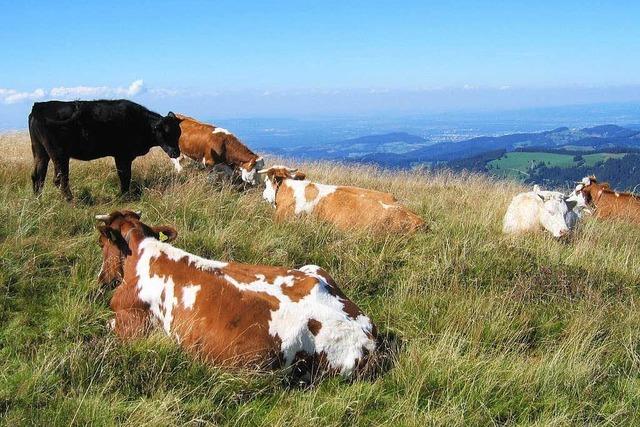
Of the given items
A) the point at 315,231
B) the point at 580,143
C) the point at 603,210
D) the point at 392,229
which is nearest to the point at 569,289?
the point at 392,229

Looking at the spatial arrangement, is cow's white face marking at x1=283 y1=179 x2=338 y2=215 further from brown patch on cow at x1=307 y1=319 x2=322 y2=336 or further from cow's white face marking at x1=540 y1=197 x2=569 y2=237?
brown patch on cow at x1=307 y1=319 x2=322 y2=336

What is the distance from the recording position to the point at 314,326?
4.64m

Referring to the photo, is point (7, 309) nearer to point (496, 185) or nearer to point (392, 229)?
point (392, 229)

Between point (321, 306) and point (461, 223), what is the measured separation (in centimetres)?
521

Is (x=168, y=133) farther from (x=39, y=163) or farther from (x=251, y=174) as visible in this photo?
(x=39, y=163)

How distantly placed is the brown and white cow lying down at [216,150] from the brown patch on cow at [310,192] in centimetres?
269

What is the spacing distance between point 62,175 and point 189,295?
512cm

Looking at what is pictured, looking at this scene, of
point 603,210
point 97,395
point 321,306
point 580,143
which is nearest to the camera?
point 97,395

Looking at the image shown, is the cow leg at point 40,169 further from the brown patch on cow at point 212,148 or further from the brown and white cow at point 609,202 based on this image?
the brown and white cow at point 609,202

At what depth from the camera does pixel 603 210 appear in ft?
45.5

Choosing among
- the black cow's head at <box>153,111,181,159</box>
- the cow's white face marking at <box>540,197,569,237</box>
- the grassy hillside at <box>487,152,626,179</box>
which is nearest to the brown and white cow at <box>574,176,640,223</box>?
the cow's white face marking at <box>540,197,569,237</box>

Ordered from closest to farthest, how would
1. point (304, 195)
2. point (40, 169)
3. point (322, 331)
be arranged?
point (322, 331) → point (40, 169) → point (304, 195)

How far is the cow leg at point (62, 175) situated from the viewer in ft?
28.9

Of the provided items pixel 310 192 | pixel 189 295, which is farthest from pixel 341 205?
pixel 189 295
